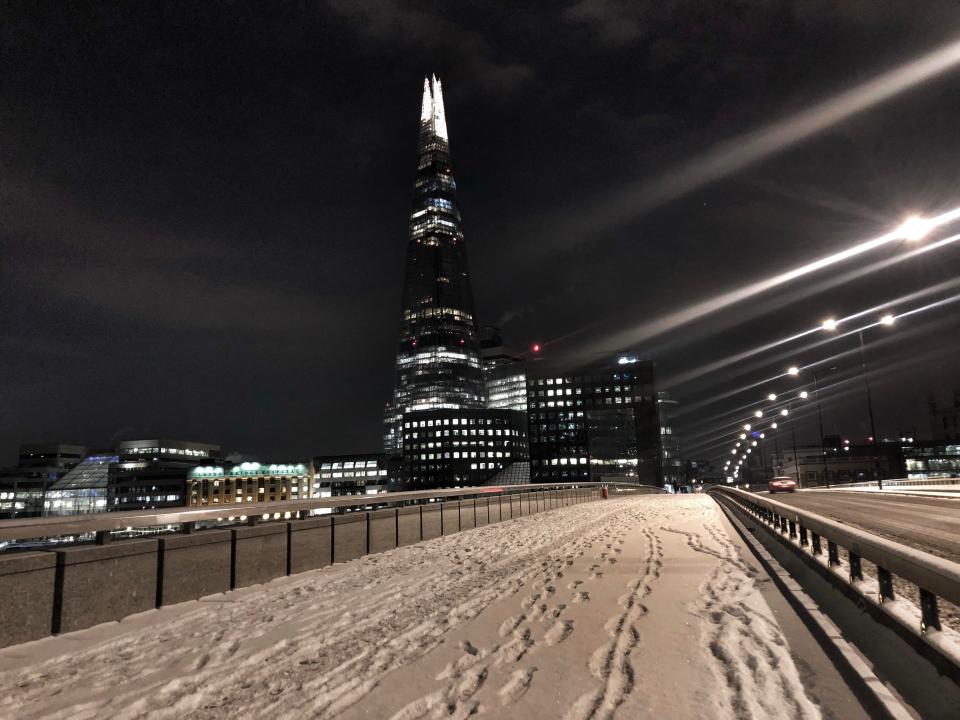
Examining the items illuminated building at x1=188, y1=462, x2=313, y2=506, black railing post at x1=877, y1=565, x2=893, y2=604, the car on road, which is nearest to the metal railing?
black railing post at x1=877, y1=565, x2=893, y2=604

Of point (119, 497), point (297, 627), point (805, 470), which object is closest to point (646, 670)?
point (297, 627)

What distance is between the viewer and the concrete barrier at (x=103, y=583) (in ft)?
21.8

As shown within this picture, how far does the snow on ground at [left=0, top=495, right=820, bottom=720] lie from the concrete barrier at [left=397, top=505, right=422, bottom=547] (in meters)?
5.18

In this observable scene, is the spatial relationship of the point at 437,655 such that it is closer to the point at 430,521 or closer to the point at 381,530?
the point at 381,530

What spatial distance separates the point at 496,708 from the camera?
430cm

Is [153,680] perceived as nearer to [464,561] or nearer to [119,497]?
[464,561]

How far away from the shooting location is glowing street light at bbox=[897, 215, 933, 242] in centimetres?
2009

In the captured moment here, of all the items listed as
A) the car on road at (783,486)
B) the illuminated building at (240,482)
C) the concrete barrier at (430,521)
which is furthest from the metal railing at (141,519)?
the illuminated building at (240,482)

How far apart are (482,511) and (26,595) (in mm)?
16060

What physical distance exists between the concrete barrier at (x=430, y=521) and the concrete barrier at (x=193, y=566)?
7.65m

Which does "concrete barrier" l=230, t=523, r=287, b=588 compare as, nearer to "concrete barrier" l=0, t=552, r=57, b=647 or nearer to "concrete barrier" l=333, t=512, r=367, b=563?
"concrete barrier" l=333, t=512, r=367, b=563

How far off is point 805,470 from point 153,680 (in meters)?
147

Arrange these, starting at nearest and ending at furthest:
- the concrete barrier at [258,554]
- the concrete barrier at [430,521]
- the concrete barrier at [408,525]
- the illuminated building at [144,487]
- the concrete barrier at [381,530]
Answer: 1. the concrete barrier at [258,554]
2. the concrete barrier at [381,530]
3. the concrete barrier at [408,525]
4. the concrete barrier at [430,521]
5. the illuminated building at [144,487]

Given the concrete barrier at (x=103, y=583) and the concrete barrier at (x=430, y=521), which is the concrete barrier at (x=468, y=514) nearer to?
the concrete barrier at (x=430, y=521)
